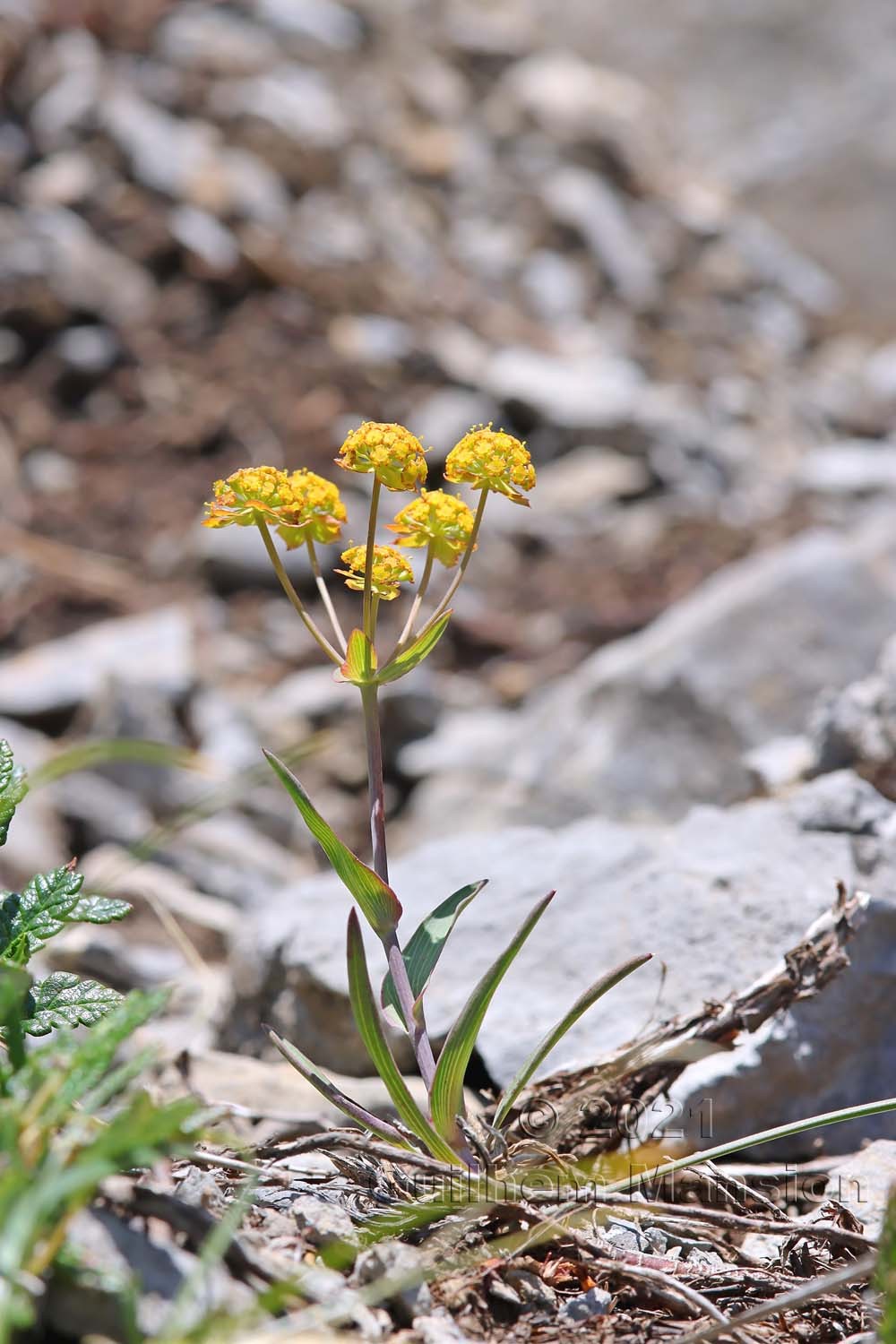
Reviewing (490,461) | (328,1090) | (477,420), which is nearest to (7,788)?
(328,1090)

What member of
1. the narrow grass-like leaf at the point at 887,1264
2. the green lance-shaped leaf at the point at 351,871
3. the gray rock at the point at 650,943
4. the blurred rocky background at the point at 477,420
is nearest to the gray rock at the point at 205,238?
the blurred rocky background at the point at 477,420

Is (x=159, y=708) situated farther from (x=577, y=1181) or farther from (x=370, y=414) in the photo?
(x=577, y=1181)

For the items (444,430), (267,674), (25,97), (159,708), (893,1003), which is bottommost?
(893,1003)

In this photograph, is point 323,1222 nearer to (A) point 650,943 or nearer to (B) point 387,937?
(B) point 387,937

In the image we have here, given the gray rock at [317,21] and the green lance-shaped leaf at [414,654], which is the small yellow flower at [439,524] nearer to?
the green lance-shaped leaf at [414,654]

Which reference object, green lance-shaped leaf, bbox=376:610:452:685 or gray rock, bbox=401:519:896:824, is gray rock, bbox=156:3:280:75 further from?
green lance-shaped leaf, bbox=376:610:452:685

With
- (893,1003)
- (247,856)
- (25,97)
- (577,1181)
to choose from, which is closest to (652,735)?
(247,856)
